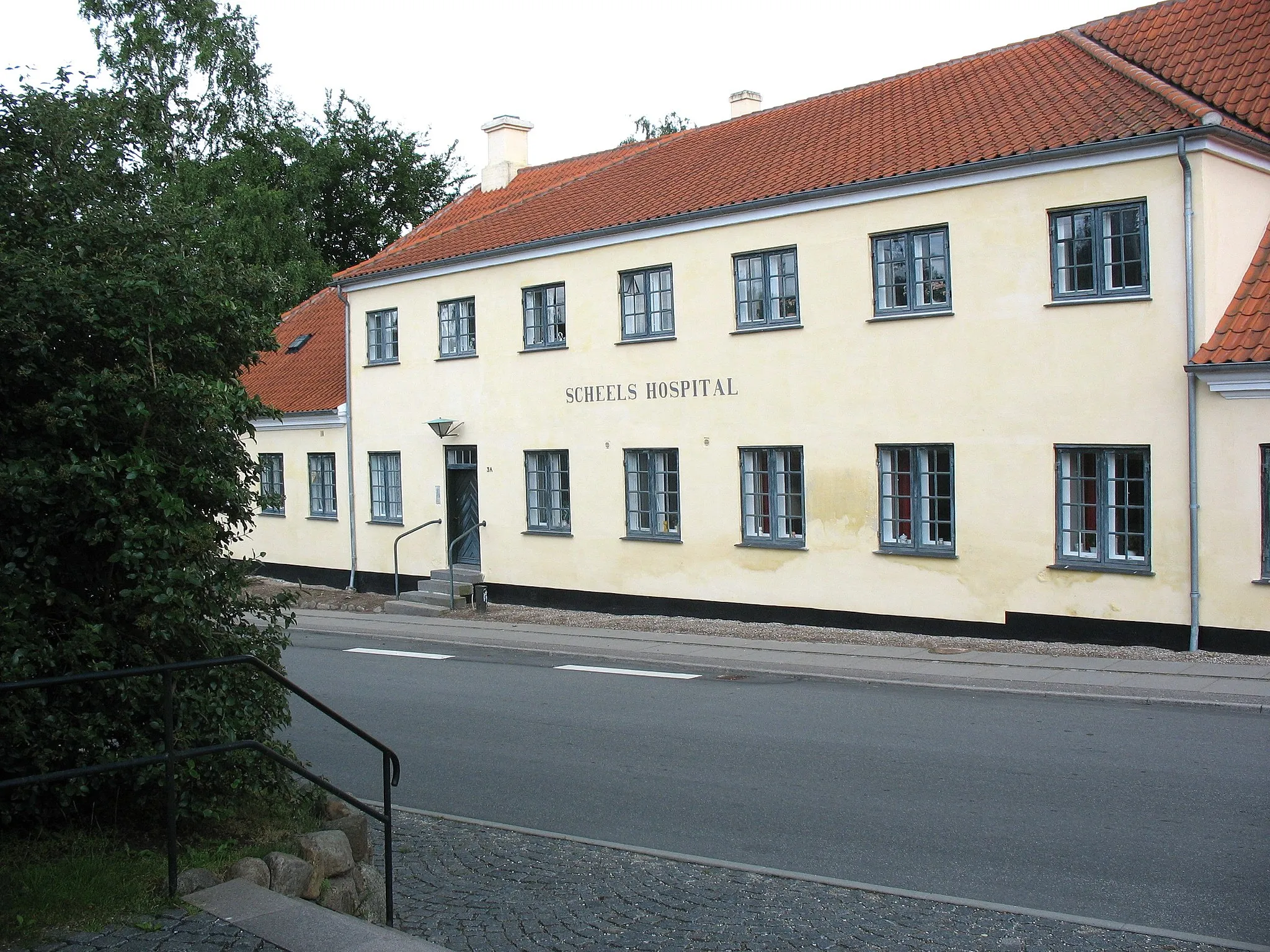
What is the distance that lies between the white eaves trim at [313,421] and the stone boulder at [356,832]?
20.3 metres

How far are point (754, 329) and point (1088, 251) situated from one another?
5125 mm

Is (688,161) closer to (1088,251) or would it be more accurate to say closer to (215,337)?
(1088,251)

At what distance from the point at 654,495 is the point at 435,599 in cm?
518

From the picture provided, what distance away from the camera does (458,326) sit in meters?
24.0

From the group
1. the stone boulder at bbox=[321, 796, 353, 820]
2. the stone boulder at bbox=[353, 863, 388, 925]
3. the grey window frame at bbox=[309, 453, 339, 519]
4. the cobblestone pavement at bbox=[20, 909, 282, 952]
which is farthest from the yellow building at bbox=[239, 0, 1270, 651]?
the cobblestone pavement at bbox=[20, 909, 282, 952]

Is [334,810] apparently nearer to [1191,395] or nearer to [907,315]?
[1191,395]

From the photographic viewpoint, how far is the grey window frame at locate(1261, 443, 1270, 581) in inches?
563

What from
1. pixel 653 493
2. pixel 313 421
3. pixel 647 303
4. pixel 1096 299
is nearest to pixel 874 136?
pixel 647 303

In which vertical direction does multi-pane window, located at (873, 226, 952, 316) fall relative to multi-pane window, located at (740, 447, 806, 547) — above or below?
above

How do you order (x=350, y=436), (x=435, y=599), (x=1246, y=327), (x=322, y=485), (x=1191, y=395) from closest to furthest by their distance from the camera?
(x=1246, y=327)
(x=1191, y=395)
(x=435, y=599)
(x=350, y=436)
(x=322, y=485)

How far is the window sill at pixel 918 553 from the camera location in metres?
17.0

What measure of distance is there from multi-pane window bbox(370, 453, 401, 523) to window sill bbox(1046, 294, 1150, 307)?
46.4 ft

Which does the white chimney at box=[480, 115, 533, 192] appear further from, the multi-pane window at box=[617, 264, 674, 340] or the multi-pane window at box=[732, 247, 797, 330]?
the multi-pane window at box=[732, 247, 797, 330]

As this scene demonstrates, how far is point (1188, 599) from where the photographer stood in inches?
589
